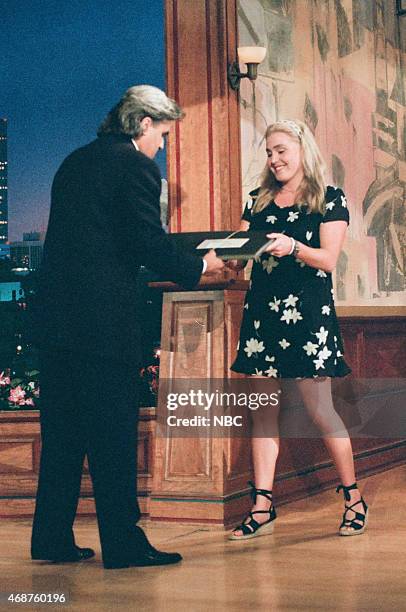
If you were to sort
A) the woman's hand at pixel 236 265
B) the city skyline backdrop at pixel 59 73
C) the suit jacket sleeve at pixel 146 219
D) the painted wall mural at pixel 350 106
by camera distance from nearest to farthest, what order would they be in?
A: the suit jacket sleeve at pixel 146 219 < the woman's hand at pixel 236 265 < the painted wall mural at pixel 350 106 < the city skyline backdrop at pixel 59 73

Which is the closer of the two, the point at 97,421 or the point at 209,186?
the point at 97,421

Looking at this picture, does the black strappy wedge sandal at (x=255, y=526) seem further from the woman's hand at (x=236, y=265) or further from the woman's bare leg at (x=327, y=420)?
the woman's hand at (x=236, y=265)

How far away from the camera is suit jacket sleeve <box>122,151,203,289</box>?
3611mm

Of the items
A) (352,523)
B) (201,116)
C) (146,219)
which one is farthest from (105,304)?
(201,116)

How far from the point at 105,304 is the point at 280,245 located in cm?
74

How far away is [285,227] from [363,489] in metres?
1.78

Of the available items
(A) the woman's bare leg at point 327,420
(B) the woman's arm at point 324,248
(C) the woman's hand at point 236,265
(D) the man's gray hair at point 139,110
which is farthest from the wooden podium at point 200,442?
(D) the man's gray hair at point 139,110

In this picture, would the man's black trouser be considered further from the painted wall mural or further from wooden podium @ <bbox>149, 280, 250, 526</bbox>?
the painted wall mural

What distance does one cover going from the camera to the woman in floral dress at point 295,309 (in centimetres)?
429

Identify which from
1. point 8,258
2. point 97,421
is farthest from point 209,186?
point 8,258

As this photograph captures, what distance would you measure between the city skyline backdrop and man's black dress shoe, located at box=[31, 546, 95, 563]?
21.7 feet

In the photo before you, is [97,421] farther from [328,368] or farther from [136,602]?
[328,368]

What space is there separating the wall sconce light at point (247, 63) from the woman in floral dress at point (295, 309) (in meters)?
0.72

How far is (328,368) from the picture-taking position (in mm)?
4305
